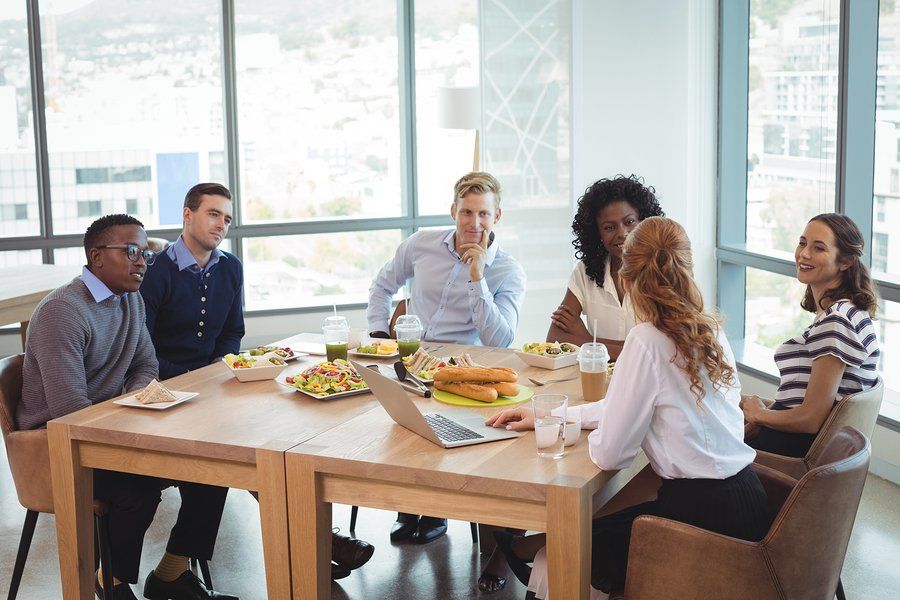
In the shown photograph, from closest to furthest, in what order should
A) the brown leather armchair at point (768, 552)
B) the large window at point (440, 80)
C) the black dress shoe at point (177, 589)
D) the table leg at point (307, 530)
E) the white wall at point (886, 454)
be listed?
1. the brown leather armchair at point (768, 552)
2. the table leg at point (307, 530)
3. the black dress shoe at point (177, 589)
4. the white wall at point (886, 454)
5. the large window at point (440, 80)

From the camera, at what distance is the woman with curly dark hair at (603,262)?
3.52 meters

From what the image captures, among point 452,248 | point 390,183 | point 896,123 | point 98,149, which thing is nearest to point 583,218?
point 452,248

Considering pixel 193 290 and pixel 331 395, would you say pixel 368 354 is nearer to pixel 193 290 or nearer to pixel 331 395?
pixel 331 395

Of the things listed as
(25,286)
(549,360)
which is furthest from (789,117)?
(25,286)

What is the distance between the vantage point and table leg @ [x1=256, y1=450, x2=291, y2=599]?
2.33m

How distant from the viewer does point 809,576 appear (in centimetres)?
208

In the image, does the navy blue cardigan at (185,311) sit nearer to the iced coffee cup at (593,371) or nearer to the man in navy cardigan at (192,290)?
the man in navy cardigan at (192,290)

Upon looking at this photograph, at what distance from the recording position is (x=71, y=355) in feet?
9.25

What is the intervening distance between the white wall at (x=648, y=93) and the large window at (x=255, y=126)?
4.50 feet

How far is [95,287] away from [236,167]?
3952 millimetres

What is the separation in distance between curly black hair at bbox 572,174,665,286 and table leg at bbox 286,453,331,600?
1.59m

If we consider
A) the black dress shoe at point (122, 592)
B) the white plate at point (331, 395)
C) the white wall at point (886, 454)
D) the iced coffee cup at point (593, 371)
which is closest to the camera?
the iced coffee cup at point (593, 371)

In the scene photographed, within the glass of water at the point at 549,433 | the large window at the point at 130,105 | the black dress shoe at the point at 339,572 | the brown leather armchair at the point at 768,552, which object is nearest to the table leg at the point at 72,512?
the black dress shoe at the point at 339,572

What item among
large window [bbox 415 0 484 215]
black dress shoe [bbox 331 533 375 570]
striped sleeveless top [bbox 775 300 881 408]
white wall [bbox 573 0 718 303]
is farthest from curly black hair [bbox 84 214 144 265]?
large window [bbox 415 0 484 215]
